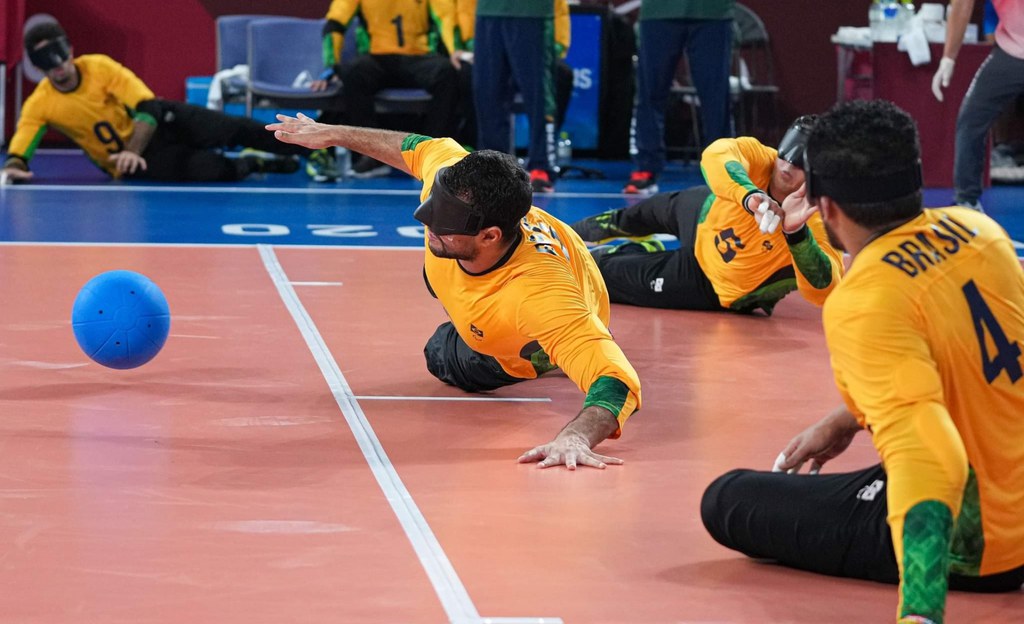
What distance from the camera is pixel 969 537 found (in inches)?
130

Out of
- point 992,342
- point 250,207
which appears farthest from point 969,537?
point 250,207

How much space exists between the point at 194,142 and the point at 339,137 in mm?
7676

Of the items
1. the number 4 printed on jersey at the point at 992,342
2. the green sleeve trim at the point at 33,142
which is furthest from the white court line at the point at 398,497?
the green sleeve trim at the point at 33,142

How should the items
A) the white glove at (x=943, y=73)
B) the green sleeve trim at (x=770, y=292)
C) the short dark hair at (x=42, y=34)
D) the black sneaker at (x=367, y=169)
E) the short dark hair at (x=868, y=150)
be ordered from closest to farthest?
the short dark hair at (x=868, y=150)
the green sleeve trim at (x=770, y=292)
the white glove at (x=943, y=73)
the short dark hair at (x=42, y=34)
the black sneaker at (x=367, y=169)

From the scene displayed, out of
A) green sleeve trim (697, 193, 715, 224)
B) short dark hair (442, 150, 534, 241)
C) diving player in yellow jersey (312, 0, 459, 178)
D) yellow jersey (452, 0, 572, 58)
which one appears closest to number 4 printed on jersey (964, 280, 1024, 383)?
short dark hair (442, 150, 534, 241)

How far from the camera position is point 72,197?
11547 millimetres

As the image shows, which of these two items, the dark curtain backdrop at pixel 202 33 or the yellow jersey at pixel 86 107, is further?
the dark curtain backdrop at pixel 202 33

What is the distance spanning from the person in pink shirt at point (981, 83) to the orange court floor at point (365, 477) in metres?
3.63

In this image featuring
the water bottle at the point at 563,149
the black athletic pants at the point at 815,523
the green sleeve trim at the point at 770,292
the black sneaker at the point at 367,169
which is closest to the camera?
the black athletic pants at the point at 815,523

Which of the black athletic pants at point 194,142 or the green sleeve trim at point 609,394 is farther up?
the green sleeve trim at point 609,394

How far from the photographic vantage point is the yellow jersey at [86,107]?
1205 cm

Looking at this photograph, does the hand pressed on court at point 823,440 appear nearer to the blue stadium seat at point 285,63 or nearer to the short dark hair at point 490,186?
the short dark hair at point 490,186

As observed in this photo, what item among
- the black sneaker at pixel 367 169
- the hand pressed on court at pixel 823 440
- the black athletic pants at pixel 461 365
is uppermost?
the hand pressed on court at pixel 823 440

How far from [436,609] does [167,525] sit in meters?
0.95
